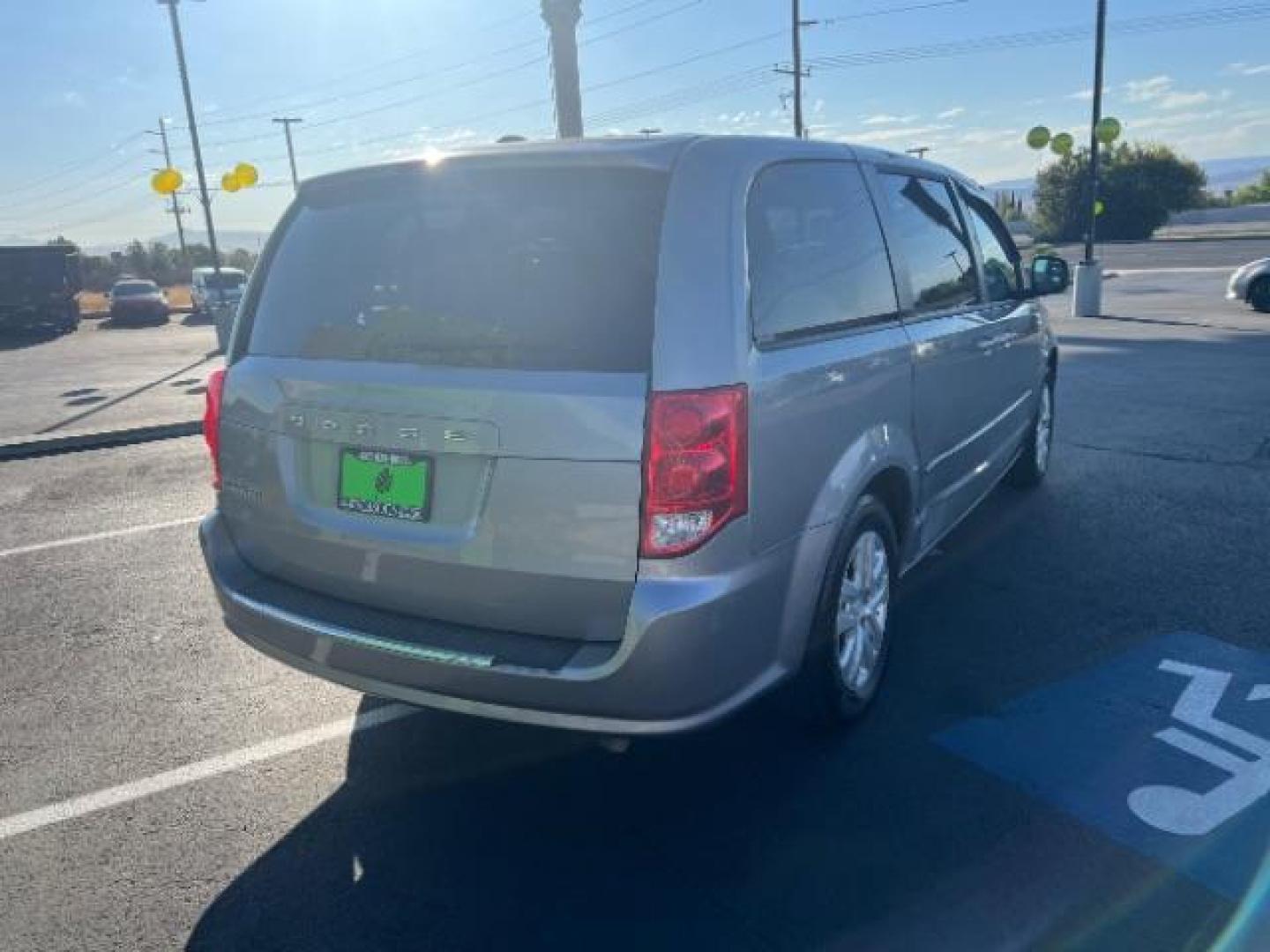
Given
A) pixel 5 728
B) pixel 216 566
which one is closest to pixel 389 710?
pixel 216 566

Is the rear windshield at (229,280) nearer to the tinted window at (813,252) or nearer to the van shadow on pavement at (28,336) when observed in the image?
the van shadow on pavement at (28,336)

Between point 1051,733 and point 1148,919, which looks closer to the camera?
point 1148,919

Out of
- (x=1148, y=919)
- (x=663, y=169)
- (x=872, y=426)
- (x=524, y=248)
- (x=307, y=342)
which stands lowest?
(x=1148, y=919)

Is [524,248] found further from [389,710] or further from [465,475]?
[389,710]

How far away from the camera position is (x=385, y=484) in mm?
2629

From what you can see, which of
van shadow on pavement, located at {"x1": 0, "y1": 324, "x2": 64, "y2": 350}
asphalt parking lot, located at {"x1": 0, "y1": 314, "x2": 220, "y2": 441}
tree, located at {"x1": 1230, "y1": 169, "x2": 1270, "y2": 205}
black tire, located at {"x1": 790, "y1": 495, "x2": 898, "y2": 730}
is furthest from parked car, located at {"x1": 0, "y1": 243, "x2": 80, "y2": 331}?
tree, located at {"x1": 1230, "y1": 169, "x2": 1270, "y2": 205}

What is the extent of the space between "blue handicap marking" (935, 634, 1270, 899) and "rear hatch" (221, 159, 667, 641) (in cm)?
159

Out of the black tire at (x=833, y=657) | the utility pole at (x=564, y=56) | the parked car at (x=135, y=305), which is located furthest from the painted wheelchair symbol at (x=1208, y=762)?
the parked car at (x=135, y=305)

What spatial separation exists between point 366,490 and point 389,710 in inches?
50.1

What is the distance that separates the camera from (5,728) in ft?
11.7

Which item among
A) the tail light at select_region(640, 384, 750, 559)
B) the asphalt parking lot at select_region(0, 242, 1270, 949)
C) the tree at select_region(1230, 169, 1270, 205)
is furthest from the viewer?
the tree at select_region(1230, 169, 1270, 205)

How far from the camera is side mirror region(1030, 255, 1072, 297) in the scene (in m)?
5.37

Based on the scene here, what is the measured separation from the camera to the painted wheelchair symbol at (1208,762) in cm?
276

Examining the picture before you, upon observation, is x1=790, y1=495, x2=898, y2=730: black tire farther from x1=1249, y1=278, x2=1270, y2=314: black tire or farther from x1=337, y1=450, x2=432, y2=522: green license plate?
x1=1249, y1=278, x2=1270, y2=314: black tire
